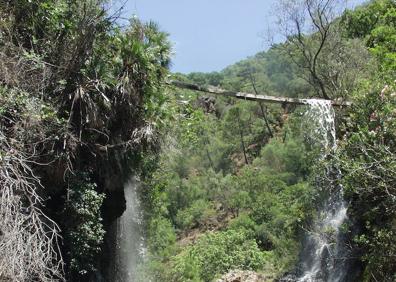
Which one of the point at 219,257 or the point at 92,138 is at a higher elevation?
the point at 92,138

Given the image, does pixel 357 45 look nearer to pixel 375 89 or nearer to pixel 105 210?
pixel 375 89

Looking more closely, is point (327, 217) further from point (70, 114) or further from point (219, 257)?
point (219, 257)

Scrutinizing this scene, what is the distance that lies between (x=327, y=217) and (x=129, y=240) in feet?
27.8

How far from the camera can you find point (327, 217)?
18234mm

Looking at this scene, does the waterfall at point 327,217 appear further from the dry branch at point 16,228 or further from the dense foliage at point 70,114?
the dry branch at point 16,228

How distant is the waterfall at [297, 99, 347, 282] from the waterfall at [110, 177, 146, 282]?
5.34 m

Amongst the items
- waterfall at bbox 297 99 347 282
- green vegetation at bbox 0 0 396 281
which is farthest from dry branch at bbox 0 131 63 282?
waterfall at bbox 297 99 347 282

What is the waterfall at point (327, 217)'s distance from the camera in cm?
1627

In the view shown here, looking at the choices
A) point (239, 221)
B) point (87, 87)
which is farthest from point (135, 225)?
point (239, 221)

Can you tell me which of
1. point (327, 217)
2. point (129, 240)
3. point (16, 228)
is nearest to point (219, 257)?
point (327, 217)

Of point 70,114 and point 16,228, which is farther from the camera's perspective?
point 70,114

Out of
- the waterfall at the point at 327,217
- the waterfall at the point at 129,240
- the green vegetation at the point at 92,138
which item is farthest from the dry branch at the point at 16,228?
the waterfall at the point at 327,217

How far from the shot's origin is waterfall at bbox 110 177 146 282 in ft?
39.4

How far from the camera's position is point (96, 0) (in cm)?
955
